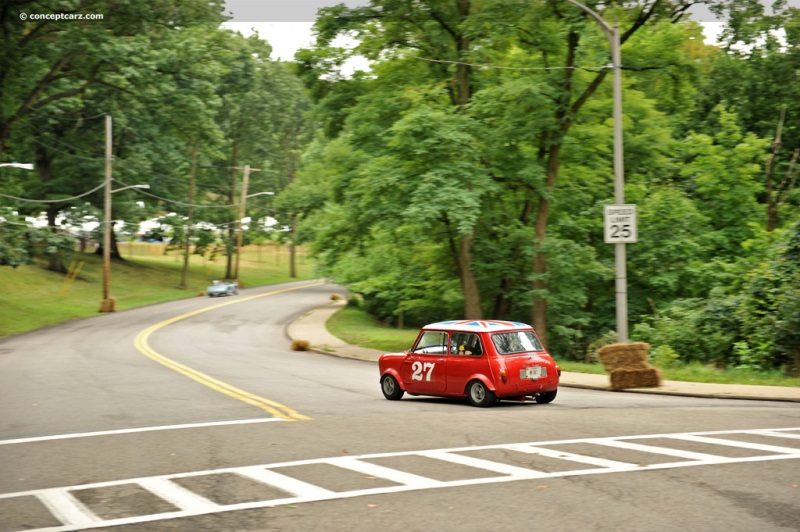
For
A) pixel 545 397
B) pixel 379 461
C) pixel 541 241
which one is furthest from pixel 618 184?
pixel 379 461

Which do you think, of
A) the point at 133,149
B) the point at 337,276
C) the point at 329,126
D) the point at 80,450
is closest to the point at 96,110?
the point at 133,149

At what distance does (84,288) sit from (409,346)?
120 ft

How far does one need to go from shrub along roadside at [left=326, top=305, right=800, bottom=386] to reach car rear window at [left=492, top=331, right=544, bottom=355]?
17.1 ft

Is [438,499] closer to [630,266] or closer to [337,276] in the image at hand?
[630,266]

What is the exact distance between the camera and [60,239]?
5231 cm

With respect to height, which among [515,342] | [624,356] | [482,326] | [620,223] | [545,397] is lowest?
[545,397]

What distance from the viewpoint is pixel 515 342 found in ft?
53.2

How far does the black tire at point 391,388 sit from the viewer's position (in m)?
17.7

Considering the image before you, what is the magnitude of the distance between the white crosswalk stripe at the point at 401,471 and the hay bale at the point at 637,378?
703cm

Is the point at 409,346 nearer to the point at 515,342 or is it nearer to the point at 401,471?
the point at 515,342

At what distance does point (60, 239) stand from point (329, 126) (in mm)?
23949

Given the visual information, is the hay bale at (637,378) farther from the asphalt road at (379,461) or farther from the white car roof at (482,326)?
the white car roof at (482,326)

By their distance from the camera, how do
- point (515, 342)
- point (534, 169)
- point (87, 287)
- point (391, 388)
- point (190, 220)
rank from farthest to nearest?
point (190, 220), point (87, 287), point (534, 169), point (391, 388), point (515, 342)

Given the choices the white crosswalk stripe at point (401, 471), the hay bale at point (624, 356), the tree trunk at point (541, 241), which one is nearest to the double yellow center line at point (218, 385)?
the white crosswalk stripe at point (401, 471)
